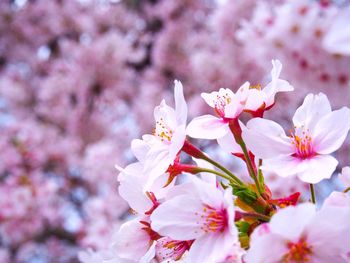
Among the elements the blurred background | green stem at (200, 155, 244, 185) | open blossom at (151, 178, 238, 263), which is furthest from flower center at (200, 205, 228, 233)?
the blurred background

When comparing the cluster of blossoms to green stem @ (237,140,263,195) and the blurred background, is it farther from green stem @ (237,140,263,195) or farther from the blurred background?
the blurred background

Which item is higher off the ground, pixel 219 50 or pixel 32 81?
pixel 32 81

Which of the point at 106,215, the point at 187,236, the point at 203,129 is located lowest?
the point at 187,236

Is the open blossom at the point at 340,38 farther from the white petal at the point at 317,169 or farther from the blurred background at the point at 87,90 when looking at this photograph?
the blurred background at the point at 87,90

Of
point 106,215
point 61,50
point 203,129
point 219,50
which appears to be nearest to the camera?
point 203,129

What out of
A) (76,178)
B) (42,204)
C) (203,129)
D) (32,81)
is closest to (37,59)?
(32,81)

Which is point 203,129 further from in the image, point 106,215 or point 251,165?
point 106,215

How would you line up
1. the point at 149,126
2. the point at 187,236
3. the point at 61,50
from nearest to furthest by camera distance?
the point at 187,236, the point at 149,126, the point at 61,50
